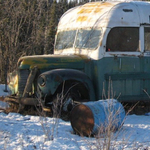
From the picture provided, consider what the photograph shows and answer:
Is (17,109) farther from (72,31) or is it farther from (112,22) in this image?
(112,22)

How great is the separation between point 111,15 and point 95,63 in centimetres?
113

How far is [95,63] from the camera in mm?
7691

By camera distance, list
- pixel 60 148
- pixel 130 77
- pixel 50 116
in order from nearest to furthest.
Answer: pixel 60 148 → pixel 50 116 → pixel 130 77

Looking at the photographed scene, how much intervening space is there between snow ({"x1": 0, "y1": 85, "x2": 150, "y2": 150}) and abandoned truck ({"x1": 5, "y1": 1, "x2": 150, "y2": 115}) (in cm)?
61

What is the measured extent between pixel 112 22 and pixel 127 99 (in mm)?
1773

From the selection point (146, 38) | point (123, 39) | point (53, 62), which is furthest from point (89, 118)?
point (146, 38)

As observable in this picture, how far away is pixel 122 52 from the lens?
787 centimetres

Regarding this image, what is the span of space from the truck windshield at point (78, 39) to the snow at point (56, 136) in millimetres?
1910

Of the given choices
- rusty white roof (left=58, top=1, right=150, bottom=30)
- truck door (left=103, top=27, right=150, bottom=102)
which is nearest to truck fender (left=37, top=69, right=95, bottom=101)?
truck door (left=103, top=27, right=150, bottom=102)

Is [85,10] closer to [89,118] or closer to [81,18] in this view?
[81,18]

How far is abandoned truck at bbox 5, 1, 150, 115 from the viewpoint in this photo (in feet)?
23.6

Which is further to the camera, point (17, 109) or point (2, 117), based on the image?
point (17, 109)

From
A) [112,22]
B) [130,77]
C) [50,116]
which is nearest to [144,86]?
[130,77]

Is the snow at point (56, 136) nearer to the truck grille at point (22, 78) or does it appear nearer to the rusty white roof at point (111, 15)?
the truck grille at point (22, 78)
